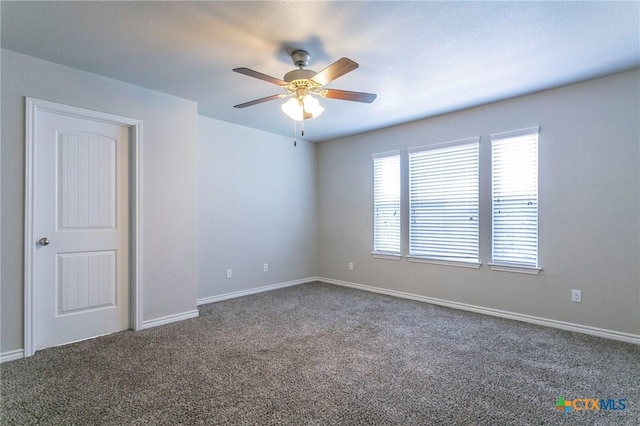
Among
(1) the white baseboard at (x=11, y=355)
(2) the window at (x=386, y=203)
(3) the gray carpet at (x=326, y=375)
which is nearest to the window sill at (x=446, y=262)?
(2) the window at (x=386, y=203)

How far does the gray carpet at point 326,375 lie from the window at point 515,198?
78 cm

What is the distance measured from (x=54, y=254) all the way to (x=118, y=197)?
73 cm

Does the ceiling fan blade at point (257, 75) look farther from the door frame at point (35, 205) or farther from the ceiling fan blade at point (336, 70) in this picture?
the door frame at point (35, 205)

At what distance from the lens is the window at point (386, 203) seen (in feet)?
15.6

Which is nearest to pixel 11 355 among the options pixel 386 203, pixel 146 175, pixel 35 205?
pixel 35 205

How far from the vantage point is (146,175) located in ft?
11.1

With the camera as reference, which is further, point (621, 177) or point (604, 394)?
point (621, 177)

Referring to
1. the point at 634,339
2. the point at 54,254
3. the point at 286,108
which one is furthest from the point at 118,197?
the point at 634,339

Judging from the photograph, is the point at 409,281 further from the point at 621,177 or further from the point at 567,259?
the point at 621,177

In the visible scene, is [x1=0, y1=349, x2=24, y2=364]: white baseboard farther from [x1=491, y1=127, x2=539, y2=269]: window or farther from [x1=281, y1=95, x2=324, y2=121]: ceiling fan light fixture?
[x1=491, y1=127, x2=539, y2=269]: window

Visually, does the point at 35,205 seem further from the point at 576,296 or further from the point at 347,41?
the point at 576,296

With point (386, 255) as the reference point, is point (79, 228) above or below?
above

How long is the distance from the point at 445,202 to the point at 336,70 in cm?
262

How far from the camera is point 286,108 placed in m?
2.68
